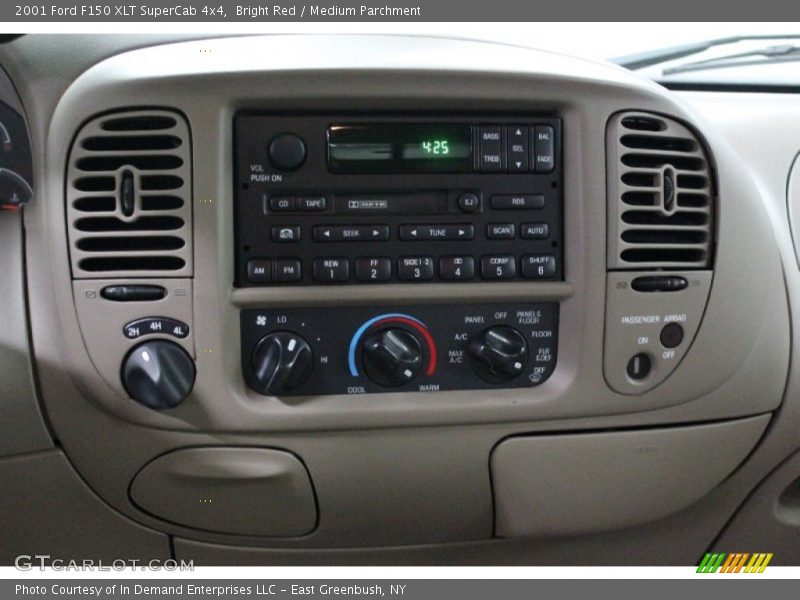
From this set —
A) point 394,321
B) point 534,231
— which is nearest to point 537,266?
point 534,231

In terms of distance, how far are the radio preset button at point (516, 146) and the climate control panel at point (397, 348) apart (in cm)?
26

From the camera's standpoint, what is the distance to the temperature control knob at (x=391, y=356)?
117cm

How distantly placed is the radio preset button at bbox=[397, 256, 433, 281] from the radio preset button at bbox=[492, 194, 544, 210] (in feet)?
0.53

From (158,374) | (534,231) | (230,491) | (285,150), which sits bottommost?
(230,491)

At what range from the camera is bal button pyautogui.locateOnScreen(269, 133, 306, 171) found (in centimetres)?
115

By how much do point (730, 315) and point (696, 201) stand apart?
23 cm

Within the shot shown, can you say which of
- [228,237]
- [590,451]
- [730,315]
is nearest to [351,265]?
[228,237]

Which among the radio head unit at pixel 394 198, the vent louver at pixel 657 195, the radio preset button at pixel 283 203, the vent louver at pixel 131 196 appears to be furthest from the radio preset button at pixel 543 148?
the vent louver at pixel 131 196

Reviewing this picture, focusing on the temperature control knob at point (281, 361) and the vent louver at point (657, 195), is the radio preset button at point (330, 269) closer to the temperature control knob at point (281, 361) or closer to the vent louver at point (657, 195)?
the temperature control knob at point (281, 361)

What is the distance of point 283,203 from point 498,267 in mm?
401

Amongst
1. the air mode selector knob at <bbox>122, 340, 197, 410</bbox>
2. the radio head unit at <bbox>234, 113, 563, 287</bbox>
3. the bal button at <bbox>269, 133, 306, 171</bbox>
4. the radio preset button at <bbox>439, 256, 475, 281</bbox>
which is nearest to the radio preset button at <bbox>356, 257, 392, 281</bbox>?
the radio head unit at <bbox>234, 113, 563, 287</bbox>

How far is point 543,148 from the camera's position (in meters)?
1.20

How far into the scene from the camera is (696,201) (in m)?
1.27

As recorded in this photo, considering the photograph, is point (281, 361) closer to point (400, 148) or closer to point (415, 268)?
Answer: point (415, 268)
